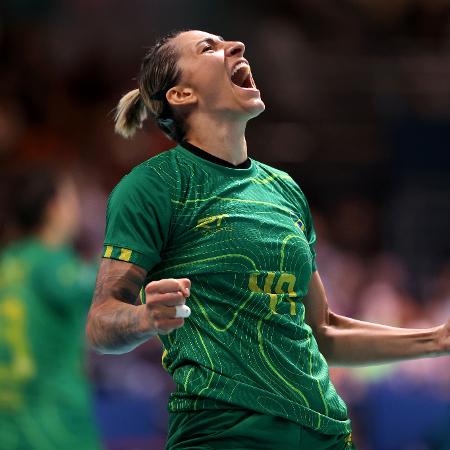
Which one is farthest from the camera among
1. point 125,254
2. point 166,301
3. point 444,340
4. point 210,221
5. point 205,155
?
point 444,340

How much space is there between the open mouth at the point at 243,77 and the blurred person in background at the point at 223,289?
91 millimetres

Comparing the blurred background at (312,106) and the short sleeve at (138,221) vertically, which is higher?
the short sleeve at (138,221)

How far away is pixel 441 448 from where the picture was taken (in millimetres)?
6387

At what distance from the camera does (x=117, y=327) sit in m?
2.41

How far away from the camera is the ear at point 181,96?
9.46 feet

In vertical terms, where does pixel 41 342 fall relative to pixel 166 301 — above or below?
below

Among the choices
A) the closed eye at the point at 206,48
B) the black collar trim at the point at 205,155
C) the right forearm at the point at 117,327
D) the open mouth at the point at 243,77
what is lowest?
the right forearm at the point at 117,327

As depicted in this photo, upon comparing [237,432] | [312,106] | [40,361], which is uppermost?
[237,432]

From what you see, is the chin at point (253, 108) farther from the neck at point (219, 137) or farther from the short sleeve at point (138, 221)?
the short sleeve at point (138, 221)

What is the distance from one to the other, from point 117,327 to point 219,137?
0.69 m

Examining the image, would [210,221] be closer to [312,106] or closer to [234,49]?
[234,49]

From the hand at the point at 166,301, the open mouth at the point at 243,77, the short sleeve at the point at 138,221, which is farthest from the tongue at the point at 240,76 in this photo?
the hand at the point at 166,301

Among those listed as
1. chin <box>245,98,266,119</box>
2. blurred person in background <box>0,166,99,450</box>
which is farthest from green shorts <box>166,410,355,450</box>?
blurred person in background <box>0,166,99,450</box>

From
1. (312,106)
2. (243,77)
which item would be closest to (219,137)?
(243,77)
